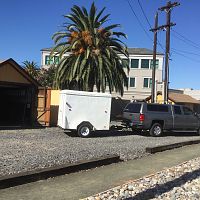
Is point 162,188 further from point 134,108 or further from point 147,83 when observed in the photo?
point 147,83

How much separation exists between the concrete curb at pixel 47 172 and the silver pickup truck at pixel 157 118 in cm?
1018

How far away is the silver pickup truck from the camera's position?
22297 mm

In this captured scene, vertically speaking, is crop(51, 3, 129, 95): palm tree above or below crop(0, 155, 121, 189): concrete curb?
above

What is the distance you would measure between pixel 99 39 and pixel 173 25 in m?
7.81

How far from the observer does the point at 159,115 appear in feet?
75.3

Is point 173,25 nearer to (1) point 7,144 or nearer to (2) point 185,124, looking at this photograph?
(2) point 185,124

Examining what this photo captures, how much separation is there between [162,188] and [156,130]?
13.8 metres

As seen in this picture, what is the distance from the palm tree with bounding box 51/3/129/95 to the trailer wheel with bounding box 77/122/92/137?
10.1 m

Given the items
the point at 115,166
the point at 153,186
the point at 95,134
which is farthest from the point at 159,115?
the point at 153,186

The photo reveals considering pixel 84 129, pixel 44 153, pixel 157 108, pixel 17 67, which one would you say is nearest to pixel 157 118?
pixel 157 108

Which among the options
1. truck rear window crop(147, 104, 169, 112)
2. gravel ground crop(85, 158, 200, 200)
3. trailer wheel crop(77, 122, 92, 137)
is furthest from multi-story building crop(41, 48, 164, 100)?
gravel ground crop(85, 158, 200, 200)

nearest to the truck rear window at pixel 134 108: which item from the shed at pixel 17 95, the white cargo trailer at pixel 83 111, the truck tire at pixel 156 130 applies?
the truck tire at pixel 156 130

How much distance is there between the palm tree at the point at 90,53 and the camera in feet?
98.0

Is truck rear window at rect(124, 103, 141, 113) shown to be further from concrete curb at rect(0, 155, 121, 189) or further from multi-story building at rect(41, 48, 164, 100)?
multi-story building at rect(41, 48, 164, 100)
